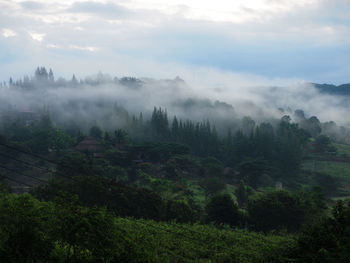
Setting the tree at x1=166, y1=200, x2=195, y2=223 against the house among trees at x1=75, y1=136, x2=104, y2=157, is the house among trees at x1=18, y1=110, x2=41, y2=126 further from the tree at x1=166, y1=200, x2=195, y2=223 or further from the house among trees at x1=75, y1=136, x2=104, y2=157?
the tree at x1=166, y1=200, x2=195, y2=223

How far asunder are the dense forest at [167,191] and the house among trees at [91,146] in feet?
0.90

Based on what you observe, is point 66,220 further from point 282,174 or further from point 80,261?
point 282,174

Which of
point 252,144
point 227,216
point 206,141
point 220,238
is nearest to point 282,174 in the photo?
point 252,144

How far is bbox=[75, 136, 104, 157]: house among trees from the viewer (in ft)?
267

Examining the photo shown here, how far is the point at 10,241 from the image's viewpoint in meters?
20.2

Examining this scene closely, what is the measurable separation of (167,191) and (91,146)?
35.4 m

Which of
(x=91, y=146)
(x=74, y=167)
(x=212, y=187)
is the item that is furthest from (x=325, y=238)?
(x=91, y=146)

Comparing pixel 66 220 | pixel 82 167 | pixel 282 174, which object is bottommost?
pixel 282 174

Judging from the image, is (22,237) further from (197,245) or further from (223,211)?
(223,211)

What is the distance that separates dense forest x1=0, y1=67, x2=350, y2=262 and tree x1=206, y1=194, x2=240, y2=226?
0.12m

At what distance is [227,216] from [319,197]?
13.1m

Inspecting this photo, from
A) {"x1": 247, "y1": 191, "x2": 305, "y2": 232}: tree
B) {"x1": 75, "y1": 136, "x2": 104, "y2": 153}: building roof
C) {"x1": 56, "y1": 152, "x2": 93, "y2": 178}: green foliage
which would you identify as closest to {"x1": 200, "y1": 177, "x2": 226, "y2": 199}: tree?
{"x1": 247, "y1": 191, "x2": 305, "y2": 232}: tree

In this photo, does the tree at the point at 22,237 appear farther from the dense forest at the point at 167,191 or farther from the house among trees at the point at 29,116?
the house among trees at the point at 29,116

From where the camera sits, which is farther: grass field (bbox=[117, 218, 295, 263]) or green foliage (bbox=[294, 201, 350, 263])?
grass field (bbox=[117, 218, 295, 263])
